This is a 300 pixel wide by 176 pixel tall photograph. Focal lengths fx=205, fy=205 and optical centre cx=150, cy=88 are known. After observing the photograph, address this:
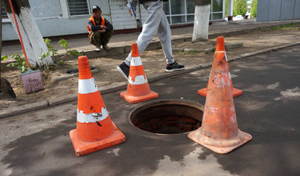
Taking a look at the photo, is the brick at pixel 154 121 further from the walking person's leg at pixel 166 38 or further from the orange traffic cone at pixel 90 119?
the walking person's leg at pixel 166 38

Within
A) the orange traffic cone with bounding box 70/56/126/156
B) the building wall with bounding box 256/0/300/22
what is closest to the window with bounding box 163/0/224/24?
the building wall with bounding box 256/0/300/22

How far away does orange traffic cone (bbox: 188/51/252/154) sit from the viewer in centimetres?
176

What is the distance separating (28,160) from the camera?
1.78 m

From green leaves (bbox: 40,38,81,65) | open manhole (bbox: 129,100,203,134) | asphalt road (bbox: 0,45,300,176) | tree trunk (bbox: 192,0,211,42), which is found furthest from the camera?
tree trunk (bbox: 192,0,211,42)

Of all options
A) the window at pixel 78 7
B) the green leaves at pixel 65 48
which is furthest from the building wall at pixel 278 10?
the green leaves at pixel 65 48

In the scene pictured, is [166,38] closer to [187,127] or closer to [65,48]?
[187,127]

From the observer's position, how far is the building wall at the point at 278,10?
1566 cm

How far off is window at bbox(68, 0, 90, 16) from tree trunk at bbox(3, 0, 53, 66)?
22.0 ft

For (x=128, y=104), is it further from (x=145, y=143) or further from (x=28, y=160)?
(x=28, y=160)

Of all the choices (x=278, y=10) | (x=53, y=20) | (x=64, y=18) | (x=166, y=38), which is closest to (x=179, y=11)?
(x=278, y=10)

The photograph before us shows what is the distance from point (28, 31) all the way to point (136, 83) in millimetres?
3080

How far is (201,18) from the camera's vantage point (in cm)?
697

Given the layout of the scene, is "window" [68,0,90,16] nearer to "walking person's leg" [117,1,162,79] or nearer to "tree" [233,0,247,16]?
"walking person's leg" [117,1,162,79]

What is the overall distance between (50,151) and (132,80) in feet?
4.58
